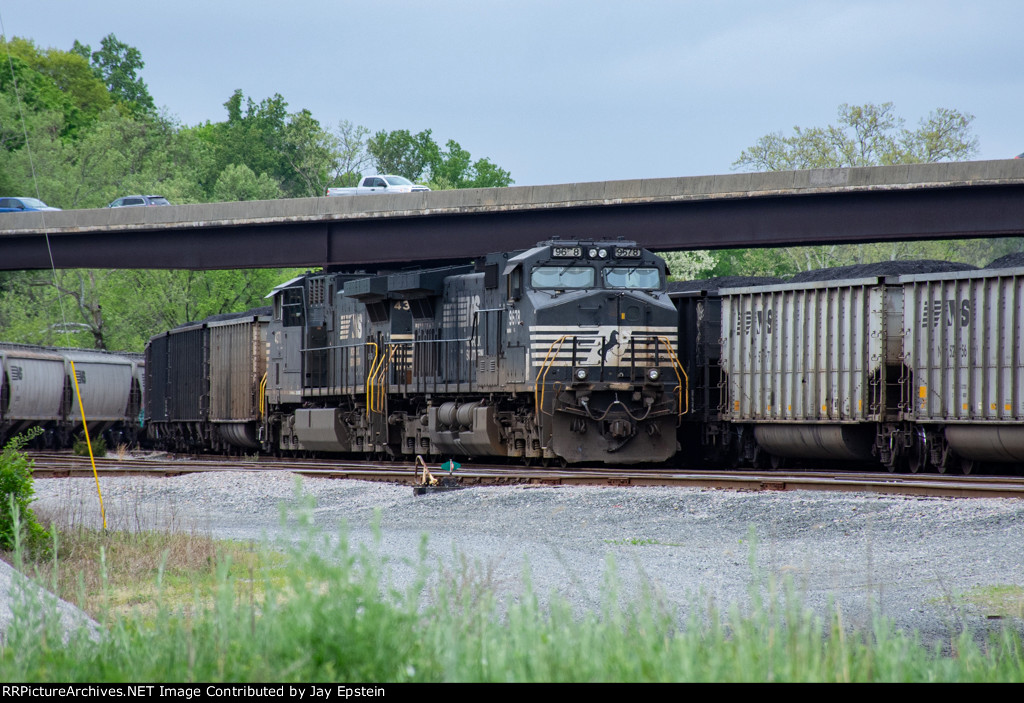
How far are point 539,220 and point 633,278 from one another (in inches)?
478

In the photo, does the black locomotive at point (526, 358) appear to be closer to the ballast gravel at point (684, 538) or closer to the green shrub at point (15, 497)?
the ballast gravel at point (684, 538)

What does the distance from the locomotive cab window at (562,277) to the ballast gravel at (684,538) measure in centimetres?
477

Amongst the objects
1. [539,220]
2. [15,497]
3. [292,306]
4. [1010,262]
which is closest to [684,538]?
[15,497]

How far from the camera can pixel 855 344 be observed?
19.1 metres

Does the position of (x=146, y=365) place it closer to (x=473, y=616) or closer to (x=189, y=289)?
(x=189, y=289)

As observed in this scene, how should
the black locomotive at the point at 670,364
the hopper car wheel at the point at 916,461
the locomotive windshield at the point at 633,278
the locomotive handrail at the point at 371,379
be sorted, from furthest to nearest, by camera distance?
the locomotive handrail at the point at 371,379
the locomotive windshield at the point at 633,278
the hopper car wheel at the point at 916,461
the black locomotive at the point at 670,364

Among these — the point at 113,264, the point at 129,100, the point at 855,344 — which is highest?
the point at 129,100

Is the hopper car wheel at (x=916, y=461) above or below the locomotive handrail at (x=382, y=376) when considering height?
below

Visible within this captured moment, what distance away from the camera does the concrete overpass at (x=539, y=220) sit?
27750mm

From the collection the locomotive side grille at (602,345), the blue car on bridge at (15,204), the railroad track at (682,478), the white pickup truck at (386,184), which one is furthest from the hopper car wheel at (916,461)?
the blue car on bridge at (15,204)

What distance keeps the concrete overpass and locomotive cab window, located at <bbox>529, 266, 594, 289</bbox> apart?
1084 cm

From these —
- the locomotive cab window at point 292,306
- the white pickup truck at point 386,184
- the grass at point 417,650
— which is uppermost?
the white pickup truck at point 386,184
